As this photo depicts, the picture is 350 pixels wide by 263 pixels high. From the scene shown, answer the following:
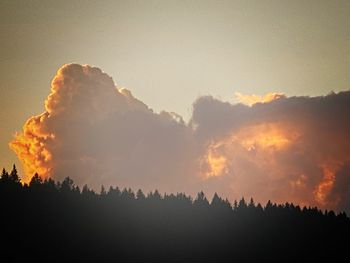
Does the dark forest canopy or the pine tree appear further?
the pine tree

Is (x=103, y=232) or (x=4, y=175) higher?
(x=4, y=175)

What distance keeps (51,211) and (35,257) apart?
82.6ft

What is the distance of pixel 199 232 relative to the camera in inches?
7579

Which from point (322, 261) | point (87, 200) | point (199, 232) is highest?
point (87, 200)

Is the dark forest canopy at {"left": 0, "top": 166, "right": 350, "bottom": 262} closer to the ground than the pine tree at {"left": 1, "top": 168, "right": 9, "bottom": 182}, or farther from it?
closer to the ground

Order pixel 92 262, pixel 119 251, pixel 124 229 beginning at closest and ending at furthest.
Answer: pixel 92 262 → pixel 119 251 → pixel 124 229

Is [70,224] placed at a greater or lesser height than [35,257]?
greater

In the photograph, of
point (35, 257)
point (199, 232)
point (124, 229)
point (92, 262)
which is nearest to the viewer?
point (35, 257)

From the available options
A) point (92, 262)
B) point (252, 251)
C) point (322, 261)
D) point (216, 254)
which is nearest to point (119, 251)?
point (92, 262)

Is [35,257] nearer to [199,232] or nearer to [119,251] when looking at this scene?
[119,251]

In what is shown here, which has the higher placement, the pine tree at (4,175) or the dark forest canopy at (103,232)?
the pine tree at (4,175)

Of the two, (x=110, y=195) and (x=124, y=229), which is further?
(x=110, y=195)

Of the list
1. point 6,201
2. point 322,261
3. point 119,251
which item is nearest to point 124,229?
point 119,251

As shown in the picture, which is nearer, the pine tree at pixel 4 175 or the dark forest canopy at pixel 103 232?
the dark forest canopy at pixel 103 232
